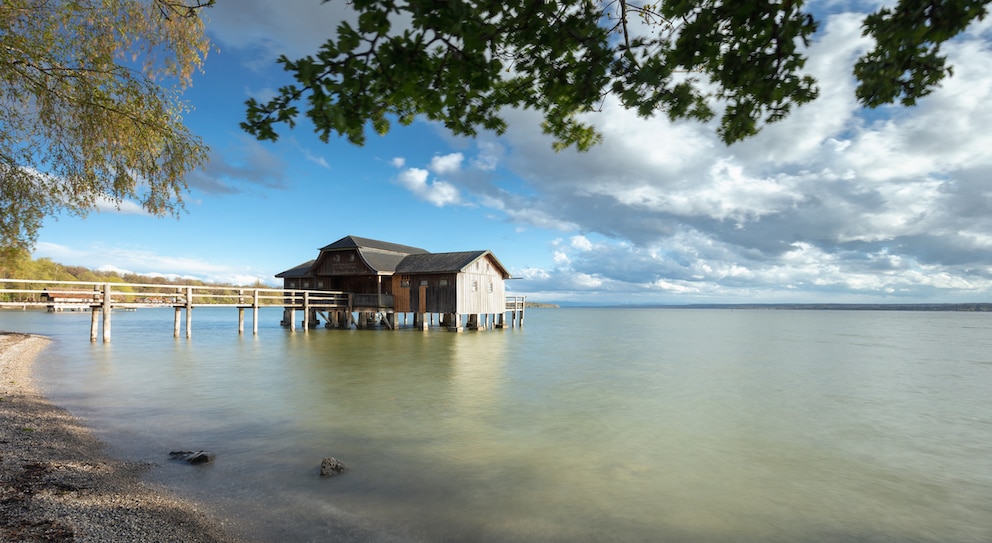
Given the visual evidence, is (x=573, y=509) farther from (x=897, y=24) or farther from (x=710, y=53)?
(x=897, y=24)

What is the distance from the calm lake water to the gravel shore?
439 mm

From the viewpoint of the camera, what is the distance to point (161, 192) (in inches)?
337

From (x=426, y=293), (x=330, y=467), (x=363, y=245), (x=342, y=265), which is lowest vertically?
(x=330, y=467)

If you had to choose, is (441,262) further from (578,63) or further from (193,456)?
(578,63)

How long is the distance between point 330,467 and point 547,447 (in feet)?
13.3

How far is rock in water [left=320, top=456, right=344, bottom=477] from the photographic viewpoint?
7.01 m

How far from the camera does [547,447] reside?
30.0 feet

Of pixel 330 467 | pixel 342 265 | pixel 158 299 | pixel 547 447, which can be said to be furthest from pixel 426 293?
pixel 330 467

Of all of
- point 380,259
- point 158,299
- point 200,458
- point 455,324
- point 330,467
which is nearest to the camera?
point 330,467

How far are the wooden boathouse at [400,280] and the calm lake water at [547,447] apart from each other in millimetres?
A: 13803

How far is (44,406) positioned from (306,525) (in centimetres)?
890

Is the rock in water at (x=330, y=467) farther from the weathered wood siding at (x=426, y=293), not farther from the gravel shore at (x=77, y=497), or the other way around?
the weathered wood siding at (x=426, y=293)

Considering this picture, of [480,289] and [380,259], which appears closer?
[380,259]

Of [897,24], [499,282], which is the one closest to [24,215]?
[897,24]
